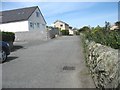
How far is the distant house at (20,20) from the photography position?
44.0m

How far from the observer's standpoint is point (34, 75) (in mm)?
8992

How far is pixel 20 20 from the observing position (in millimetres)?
44094

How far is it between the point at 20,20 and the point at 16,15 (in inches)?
125

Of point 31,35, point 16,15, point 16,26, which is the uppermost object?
point 16,15

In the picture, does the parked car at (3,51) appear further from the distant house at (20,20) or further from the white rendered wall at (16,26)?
the white rendered wall at (16,26)

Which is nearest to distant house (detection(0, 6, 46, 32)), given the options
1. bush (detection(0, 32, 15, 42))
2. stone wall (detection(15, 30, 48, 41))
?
stone wall (detection(15, 30, 48, 41))

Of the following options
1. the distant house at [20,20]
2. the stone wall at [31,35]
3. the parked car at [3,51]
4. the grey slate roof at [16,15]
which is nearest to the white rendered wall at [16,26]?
the distant house at [20,20]

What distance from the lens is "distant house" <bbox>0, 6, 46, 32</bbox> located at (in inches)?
1733

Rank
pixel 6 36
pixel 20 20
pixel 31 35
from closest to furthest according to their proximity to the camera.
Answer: pixel 6 36
pixel 31 35
pixel 20 20

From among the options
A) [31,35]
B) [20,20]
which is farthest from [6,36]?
[20,20]

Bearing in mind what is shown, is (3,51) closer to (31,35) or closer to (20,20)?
(31,35)

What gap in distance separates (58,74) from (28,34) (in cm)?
2848

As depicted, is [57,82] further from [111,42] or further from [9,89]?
[111,42]

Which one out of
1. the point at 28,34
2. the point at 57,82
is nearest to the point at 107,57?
the point at 57,82
